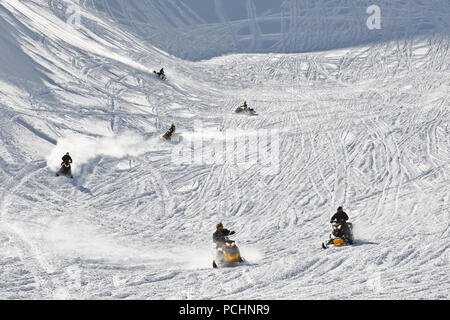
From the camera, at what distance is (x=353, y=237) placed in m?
12.6

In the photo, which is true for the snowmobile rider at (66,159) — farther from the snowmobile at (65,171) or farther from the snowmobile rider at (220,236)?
the snowmobile rider at (220,236)

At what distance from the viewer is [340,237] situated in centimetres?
1220

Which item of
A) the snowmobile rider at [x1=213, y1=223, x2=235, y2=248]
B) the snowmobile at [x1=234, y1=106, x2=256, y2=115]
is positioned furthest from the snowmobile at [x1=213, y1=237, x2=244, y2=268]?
the snowmobile at [x1=234, y1=106, x2=256, y2=115]

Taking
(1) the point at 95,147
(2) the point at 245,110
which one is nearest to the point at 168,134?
(1) the point at 95,147

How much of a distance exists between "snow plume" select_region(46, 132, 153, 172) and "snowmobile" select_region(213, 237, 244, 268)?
7.58 metres

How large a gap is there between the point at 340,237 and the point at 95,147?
34.7 feet

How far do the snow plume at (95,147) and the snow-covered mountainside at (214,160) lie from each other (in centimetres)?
9

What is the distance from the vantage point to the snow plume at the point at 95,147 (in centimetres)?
1769

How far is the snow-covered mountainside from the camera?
10.7 m

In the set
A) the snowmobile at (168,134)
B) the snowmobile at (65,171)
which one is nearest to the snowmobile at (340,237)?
the snowmobile at (65,171)

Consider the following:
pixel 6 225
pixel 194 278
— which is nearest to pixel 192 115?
pixel 6 225

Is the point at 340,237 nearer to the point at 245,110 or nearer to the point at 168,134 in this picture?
the point at 168,134

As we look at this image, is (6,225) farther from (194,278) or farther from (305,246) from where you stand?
(305,246)
